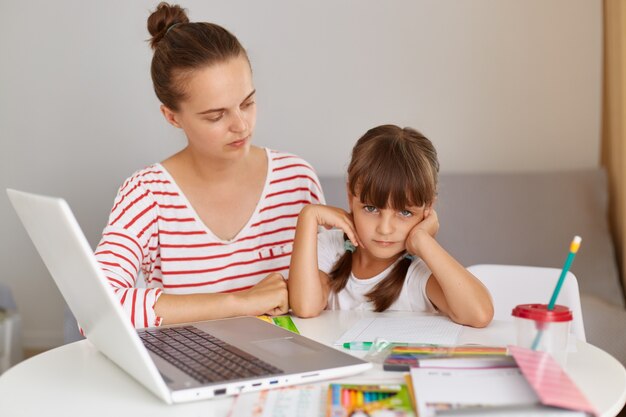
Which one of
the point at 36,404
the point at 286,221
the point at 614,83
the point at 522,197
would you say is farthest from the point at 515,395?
the point at 614,83

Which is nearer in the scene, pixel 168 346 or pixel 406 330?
pixel 168 346

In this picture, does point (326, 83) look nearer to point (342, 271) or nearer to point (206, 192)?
point (206, 192)

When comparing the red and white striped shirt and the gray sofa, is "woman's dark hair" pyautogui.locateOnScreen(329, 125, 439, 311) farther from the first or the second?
the gray sofa

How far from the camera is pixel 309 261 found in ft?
4.86

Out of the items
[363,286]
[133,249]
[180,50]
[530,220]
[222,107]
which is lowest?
[530,220]

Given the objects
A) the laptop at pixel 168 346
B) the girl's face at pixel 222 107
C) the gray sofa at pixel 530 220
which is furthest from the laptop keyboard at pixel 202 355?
the gray sofa at pixel 530 220

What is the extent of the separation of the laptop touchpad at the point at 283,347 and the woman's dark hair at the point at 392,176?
370 mm

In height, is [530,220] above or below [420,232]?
below

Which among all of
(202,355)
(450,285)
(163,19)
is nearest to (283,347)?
(202,355)

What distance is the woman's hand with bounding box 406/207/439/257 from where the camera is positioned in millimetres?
1391

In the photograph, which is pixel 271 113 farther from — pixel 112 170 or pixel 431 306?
pixel 431 306

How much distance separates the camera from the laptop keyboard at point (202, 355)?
99cm

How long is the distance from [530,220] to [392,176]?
4.03 ft

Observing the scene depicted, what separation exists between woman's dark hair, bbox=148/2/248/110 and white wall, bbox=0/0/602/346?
3.72ft
